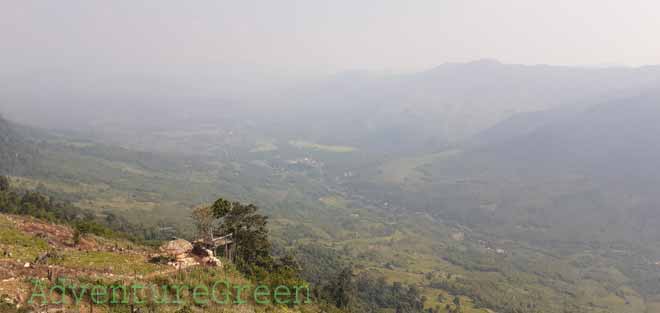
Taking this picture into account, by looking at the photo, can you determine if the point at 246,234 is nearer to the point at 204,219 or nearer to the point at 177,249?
the point at 204,219

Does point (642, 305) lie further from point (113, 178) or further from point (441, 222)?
point (113, 178)

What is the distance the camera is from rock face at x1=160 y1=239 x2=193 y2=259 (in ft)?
99.6

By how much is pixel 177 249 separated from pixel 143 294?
8796 millimetres

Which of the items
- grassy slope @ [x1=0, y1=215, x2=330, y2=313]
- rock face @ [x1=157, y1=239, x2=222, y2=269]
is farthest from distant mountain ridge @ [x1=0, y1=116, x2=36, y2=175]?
rock face @ [x1=157, y1=239, x2=222, y2=269]

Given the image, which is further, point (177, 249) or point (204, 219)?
point (204, 219)

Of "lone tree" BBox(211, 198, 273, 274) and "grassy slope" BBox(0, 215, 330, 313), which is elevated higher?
"grassy slope" BBox(0, 215, 330, 313)

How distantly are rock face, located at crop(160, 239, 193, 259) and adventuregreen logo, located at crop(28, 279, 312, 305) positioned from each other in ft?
16.2

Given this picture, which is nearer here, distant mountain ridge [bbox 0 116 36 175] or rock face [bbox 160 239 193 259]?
rock face [bbox 160 239 193 259]

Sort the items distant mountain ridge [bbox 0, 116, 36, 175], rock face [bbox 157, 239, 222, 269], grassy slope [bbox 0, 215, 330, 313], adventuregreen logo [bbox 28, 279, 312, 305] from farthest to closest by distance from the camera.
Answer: distant mountain ridge [bbox 0, 116, 36, 175] → rock face [bbox 157, 239, 222, 269] → grassy slope [bbox 0, 215, 330, 313] → adventuregreen logo [bbox 28, 279, 312, 305]

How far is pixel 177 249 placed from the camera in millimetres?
31062

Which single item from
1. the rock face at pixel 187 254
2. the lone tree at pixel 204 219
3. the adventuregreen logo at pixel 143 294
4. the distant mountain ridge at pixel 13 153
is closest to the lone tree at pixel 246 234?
the lone tree at pixel 204 219

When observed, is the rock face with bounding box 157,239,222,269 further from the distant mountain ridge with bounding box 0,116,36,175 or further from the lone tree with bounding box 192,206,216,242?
the distant mountain ridge with bounding box 0,116,36,175

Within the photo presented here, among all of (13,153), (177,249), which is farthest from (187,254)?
(13,153)

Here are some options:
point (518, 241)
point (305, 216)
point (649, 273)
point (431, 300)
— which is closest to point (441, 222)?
point (518, 241)
